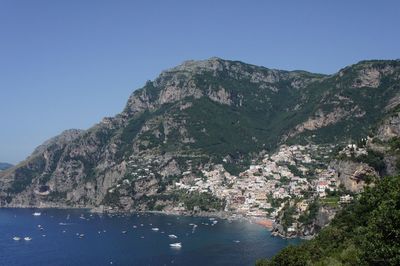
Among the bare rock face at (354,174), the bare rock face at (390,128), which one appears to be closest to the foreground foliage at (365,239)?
the bare rock face at (354,174)

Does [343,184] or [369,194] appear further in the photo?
[343,184]

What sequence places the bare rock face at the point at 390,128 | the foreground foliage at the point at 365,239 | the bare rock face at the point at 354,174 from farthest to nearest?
the bare rock face at the point at 390,128 → the bare rock face at the point at 354,174 → the foreground foliage at the point at 365,239

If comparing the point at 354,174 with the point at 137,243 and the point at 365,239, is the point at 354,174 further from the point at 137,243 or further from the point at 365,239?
the point at 365,239

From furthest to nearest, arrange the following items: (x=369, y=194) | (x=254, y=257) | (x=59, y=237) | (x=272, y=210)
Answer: (x=272, y=210)
(x=59, y=237)
(x=254, y=257)
(x=369, y=194)

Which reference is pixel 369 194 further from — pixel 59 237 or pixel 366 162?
pixel 59 237

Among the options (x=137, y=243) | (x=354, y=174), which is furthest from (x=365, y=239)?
(x=137, y=243)

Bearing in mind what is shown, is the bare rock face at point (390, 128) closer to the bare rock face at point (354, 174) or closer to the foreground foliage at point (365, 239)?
the bare rock face at point (354, 174)

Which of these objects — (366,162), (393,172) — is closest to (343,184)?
(366,162)

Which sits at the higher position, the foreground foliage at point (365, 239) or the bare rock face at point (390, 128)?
the bare rock face at point (390, 128)
